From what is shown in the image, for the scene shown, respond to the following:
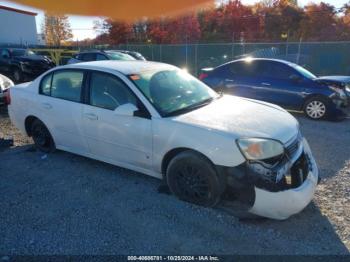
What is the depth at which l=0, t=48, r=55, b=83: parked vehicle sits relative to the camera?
14.5m

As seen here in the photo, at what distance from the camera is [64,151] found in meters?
5.10

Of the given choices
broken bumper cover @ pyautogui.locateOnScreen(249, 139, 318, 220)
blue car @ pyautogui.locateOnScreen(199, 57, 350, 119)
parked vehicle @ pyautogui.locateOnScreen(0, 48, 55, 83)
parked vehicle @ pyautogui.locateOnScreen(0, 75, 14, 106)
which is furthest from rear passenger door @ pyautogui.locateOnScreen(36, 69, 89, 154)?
parked vehicle @ pyautogui.locateOnScreen(0, 48, 55, 83)

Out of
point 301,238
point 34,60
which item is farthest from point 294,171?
point 34,60

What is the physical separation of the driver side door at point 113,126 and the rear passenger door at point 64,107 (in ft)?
0.60

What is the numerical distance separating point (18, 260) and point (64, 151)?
2578mm

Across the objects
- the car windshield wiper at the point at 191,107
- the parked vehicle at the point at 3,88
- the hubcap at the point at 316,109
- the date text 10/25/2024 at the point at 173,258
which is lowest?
the date text 10/25/2024 at the point at 173,258

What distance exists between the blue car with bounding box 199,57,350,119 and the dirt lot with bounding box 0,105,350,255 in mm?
3123

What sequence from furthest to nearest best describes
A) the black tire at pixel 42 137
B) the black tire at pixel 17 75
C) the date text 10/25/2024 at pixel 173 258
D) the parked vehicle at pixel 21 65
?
the black tire at pixel 17 75, the parked vehicle at pixel 21 65, the black tire at pixel 42 137, the date text 10/25/2024 at pixel 173 258

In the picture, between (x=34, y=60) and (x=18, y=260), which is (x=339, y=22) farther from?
(x=18, y=260)

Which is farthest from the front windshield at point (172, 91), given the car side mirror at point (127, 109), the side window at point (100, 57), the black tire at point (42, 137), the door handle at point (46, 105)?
the side window at point (100, 57)

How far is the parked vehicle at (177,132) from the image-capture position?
3.03 metres

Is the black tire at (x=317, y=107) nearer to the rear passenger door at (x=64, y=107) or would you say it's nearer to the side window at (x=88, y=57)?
the rear passenger door at (x=64, y=107)

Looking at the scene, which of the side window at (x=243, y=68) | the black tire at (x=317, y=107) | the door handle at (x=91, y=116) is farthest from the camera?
the side window at (x=243, y=68)

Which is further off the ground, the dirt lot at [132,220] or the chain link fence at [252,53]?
the chain link fence at [252,53]
